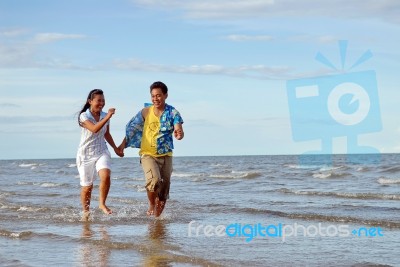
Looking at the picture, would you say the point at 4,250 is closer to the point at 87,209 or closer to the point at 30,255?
the point at 30,255

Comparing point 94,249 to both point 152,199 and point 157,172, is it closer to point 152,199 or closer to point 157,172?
point 157,172

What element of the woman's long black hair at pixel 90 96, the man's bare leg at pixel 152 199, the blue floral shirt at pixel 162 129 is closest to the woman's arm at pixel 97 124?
the woman's long black hair at pixel 90 96

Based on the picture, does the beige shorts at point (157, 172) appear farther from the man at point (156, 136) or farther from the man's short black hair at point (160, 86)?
the man's short black hair at point (160, 86)

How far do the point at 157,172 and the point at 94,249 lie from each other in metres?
2.03

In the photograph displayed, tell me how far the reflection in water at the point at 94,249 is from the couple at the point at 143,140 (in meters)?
0.98

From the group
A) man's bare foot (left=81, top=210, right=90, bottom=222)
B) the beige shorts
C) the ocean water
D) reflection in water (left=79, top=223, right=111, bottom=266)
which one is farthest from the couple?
reflection in water (left=79, top=223, right=111, bottom=266)

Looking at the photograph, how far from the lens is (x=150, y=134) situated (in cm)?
851

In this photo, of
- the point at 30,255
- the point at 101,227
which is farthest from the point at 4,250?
the point at 101,227

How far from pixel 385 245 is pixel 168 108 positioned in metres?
3.16

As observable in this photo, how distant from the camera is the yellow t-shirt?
333 inches

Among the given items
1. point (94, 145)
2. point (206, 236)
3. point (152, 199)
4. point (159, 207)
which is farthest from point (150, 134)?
point (206, 236)

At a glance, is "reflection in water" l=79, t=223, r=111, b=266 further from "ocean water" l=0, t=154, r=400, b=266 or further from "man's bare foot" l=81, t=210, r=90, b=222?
"man's bare foot" l=81, t=210, r=90, b=222

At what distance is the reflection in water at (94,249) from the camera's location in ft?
19.9

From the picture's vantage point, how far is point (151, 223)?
8844mm
